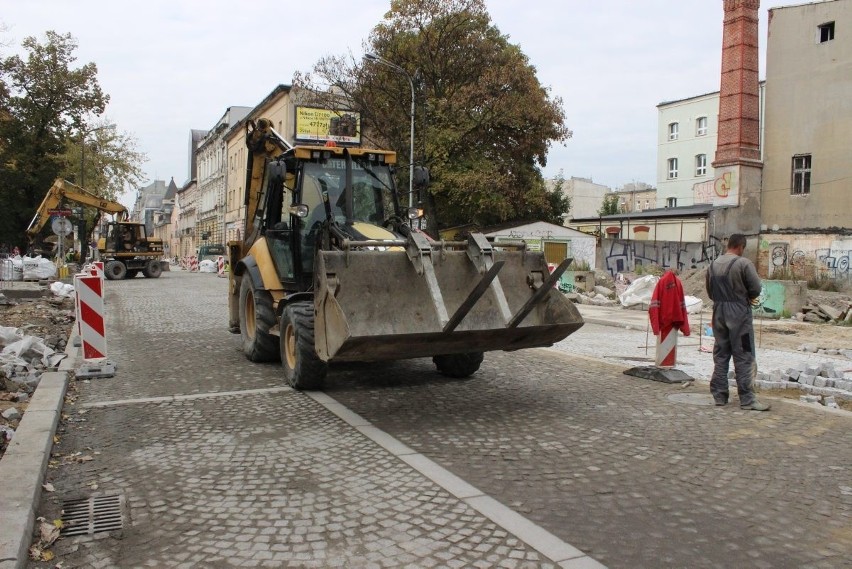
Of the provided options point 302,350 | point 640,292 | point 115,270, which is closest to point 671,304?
point 302,350

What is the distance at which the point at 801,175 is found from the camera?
106 feet

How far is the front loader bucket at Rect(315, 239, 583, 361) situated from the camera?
5883mm

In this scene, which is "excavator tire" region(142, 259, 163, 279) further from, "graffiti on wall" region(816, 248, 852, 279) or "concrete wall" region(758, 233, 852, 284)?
"graffiti on wall" region(816, 248, 852, 279)

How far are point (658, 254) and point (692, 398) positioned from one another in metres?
23.7

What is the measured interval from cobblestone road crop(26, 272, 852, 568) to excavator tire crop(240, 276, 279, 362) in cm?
75

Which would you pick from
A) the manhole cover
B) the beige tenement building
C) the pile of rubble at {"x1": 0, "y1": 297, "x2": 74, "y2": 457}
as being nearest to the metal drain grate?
the pile of rubble at {"x1": 0, "y1": 297, "x2": 74, "y2": 457}

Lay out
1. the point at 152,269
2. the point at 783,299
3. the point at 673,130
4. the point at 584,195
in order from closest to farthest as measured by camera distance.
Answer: the point at 783,299, the point at 152,269, the point at 673,130, the point at 584,195

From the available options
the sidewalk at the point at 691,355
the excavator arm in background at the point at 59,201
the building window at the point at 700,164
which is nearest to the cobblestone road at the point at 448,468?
the sidewalk at the point at 691,355

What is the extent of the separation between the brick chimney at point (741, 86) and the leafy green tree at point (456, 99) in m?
8.19

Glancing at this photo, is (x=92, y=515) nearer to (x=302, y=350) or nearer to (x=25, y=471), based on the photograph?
(x=25, y=471)

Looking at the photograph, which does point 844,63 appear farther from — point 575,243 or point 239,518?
point 239,518

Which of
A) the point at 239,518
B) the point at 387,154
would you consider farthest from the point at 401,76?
the point at 239,518

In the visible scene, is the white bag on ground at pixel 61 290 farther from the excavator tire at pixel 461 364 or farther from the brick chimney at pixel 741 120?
the brick chimney at pixel 741 120

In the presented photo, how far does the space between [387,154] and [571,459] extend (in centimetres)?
494
